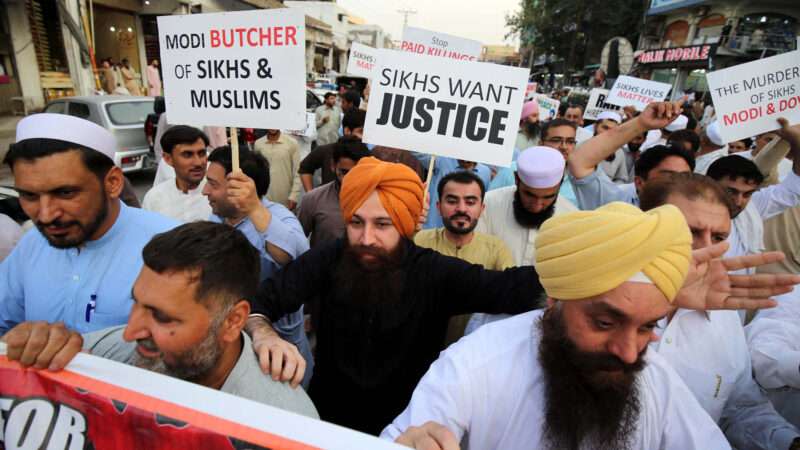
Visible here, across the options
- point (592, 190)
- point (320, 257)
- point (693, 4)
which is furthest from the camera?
point (693, 4)

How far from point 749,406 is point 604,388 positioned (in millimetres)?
951

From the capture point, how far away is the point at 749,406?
1.80 meters

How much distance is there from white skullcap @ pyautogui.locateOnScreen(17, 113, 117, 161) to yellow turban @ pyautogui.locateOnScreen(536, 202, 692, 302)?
1925 millimetres

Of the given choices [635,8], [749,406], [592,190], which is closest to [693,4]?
[635,8]

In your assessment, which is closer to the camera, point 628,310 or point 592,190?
point 628,310

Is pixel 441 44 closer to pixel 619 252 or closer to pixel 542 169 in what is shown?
pixel 542 169

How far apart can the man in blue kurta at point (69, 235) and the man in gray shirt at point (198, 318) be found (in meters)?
0.49

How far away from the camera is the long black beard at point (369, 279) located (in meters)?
1.98

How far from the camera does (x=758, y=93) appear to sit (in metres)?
3.32

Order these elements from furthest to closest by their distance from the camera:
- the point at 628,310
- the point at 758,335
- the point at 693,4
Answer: the point at 693,4 < the point at 758,335 < the point at 628,310

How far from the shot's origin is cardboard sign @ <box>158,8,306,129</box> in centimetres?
234

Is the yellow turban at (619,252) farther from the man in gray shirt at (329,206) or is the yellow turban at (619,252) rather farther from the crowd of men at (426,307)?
the man in gray shirt at (329,206)

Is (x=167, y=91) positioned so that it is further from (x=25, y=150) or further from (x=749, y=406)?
(x=749, y=406)

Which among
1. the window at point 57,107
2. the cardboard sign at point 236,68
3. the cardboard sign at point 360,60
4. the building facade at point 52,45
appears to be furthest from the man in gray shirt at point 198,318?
the building facade at point 52,45
